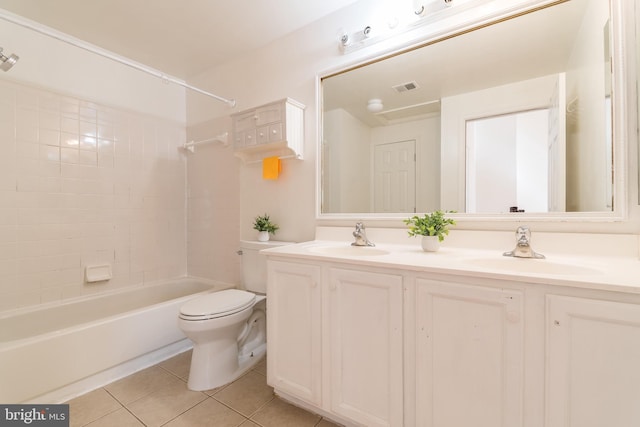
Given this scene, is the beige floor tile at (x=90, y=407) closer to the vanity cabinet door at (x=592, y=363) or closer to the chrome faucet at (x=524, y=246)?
the vanity cabinet door at (x=592, y=363)

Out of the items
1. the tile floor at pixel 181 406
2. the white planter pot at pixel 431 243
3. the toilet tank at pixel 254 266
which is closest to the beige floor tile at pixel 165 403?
the tile floor at pixel 181 406

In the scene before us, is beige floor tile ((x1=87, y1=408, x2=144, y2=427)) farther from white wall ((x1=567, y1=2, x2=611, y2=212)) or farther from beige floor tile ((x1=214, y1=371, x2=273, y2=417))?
white wall ((x1=567, y1=2, x2=611, y2=212))

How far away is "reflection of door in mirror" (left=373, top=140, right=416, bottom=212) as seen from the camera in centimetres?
149

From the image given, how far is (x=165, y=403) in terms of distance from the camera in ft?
4.57

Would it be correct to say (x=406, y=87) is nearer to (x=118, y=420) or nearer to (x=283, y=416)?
(x=283, y=416)

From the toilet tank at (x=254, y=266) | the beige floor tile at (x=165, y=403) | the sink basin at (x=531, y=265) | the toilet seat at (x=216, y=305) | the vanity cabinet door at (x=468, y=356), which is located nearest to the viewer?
the vanity cabinet door at (x=468, y=356)

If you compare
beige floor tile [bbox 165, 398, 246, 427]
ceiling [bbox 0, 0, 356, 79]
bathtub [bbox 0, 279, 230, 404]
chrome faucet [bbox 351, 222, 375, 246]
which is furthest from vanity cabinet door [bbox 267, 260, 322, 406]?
ceiling [bbox 0, 0, 356, 79]

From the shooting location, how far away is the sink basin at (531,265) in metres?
0.96

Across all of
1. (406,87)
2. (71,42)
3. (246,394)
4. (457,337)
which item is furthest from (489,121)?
(71,42)

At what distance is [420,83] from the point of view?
4.82ft

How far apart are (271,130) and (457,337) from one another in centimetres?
156

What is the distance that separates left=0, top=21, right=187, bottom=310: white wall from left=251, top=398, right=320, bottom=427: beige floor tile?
167 cm

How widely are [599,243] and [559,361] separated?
1.91 ft

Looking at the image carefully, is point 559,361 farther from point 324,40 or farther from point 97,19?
point 97,19
